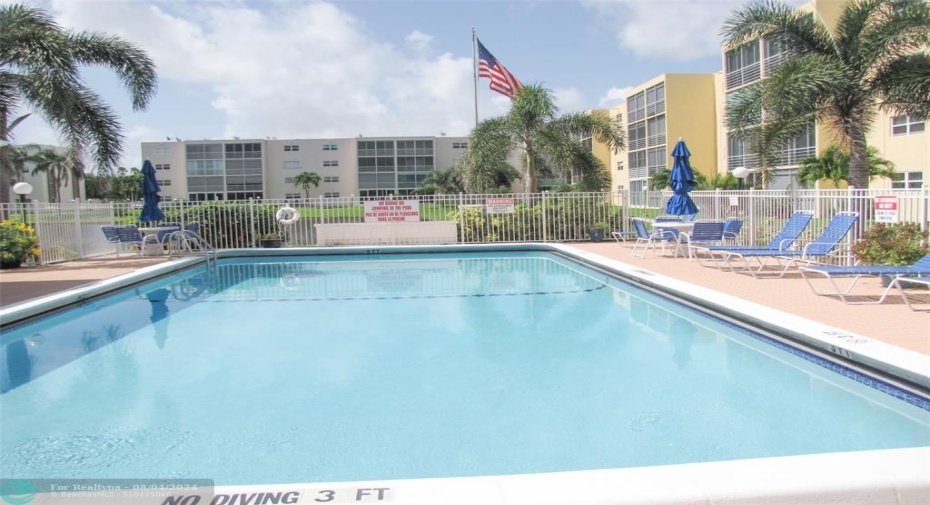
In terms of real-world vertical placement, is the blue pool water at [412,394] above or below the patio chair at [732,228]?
below

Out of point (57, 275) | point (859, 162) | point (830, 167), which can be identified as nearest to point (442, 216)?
point (57, 275)

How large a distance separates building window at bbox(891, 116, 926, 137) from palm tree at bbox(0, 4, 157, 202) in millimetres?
25922

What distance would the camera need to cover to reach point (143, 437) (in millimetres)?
4520

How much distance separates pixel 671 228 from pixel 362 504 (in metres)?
11.5

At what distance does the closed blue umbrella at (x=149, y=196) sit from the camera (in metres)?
16.5

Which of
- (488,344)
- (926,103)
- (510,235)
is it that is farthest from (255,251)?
(926,103)

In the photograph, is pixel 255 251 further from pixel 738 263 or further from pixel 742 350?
pixel 742 350

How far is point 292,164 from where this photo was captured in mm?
65375

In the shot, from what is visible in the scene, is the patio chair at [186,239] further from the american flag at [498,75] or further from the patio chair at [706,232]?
the patio chair at [706,232]

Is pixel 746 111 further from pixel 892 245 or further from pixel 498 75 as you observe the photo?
pixel 498 75

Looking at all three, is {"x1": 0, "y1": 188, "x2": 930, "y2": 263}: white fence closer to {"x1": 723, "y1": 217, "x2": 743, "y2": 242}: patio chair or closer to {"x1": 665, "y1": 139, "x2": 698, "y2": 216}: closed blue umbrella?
{"x1": 665, "y1": 139, "x2": 698, "y2": 216}: closed blue umbrella

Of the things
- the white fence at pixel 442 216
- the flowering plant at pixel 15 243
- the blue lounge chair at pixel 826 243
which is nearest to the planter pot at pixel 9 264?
the flowering plant at pixel 15 243

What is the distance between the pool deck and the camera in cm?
612

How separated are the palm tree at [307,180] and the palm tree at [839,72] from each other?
54297 mm
